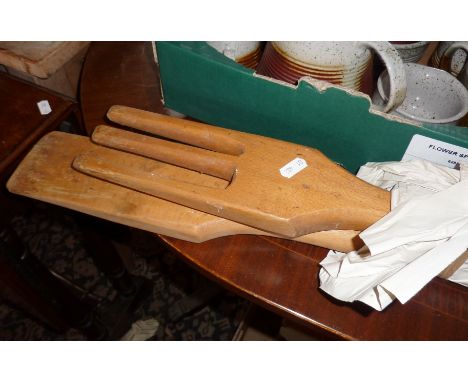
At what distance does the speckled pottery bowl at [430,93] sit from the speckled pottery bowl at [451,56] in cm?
4

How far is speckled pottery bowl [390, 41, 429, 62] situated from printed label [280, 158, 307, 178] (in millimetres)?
296

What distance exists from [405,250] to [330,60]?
0.74 feet

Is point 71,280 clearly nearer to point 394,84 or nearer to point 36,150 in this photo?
point 36,150

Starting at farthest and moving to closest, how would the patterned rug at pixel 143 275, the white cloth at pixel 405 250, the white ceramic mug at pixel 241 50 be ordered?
the patterned rug at pixel 143 275 < the white ceramic mug at pixel 241 50 < the white cloth at pixel 405 250

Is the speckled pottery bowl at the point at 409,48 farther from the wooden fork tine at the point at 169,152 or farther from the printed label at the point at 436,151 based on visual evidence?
the wooden fork tine at the point at 169,152

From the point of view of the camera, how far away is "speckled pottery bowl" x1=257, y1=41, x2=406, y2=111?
0.43 meters

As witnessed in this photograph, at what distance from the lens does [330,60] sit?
45cm

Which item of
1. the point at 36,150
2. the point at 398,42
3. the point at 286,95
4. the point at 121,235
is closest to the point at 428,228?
the point at 286,95

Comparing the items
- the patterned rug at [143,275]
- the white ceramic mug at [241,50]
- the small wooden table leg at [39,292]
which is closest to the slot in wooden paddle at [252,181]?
the white ceramic mug at [241,50]

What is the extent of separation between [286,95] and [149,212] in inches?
7.9

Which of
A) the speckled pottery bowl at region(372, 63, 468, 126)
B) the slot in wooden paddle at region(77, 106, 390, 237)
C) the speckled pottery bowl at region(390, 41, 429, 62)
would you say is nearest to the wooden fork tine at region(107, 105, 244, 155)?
the slot in wooden paddle at region(77, 106, 390, 237)

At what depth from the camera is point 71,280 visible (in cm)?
94

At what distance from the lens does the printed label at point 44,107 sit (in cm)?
58

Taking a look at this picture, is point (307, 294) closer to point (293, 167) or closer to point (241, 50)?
point (293, 167)
